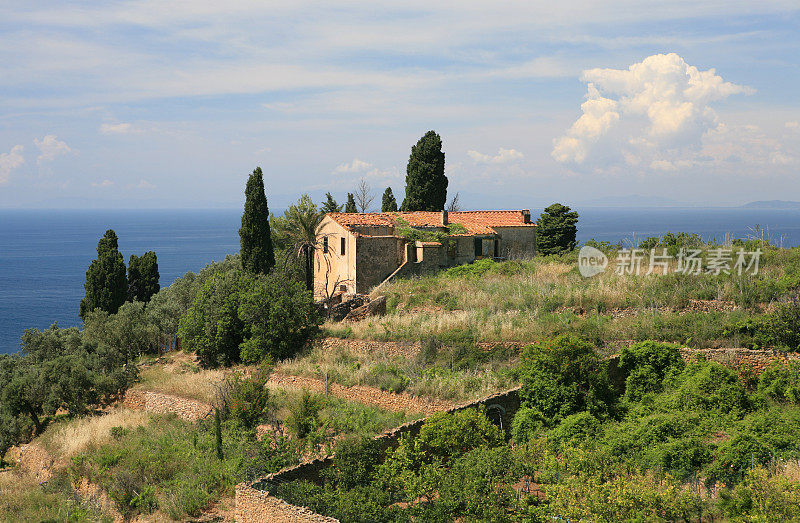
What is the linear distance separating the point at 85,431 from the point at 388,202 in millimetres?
35509

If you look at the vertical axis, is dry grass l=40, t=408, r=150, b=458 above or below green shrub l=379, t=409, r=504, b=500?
→ below

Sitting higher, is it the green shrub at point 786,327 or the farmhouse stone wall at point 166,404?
the green shrub at point 786,327

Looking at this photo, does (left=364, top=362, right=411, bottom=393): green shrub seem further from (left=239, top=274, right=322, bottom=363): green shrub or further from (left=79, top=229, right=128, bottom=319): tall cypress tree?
(left=79, top=229, right=128, bottom=319): tall cypress tree

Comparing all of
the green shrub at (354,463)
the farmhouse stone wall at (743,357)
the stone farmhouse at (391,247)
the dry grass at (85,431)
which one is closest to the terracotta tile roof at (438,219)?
the stone farmhouse at (391,247)

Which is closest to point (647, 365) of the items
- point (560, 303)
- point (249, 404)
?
point (560, 303)

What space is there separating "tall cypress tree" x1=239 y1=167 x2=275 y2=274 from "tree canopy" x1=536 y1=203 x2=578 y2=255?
23.4m

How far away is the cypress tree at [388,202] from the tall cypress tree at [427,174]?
6.74 metres

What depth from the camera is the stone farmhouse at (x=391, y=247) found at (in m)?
34.6

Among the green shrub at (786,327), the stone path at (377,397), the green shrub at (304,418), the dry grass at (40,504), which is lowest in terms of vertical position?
the dry grass at (40,504)

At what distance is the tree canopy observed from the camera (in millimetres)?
51719

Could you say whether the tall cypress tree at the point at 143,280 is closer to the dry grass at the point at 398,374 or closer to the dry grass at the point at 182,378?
the dry grass at the point at 182,378

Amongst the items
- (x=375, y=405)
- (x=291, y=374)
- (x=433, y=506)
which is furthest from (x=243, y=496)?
(x=291, y=374)

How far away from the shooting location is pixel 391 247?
35.1 meters

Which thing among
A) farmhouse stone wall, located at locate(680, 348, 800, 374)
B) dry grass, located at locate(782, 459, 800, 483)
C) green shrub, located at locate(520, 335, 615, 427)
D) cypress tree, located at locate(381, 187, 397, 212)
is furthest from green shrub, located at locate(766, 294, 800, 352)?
cypress tree, located at locate(381, 187, 397, 212)
